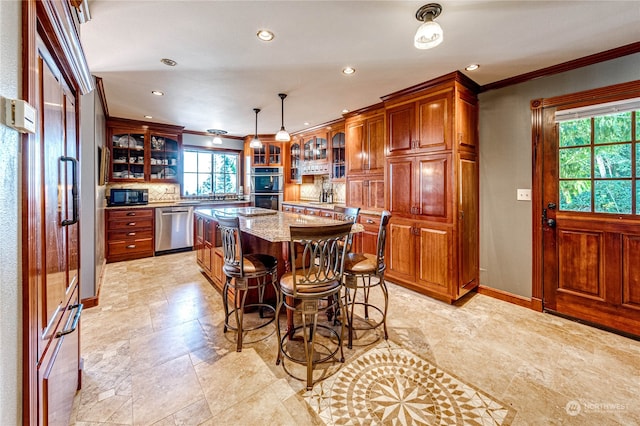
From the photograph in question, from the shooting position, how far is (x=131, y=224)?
478 centimetres

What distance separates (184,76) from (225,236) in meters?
2.02

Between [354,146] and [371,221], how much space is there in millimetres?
1294

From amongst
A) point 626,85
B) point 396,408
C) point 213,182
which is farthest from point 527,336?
point 213,182

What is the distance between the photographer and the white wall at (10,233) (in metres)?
0.70

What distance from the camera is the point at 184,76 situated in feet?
9.90

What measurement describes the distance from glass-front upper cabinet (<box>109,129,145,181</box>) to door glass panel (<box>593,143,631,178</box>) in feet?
21.8

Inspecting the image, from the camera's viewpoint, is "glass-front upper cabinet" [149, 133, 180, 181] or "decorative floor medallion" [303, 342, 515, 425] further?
"glass-front upper cabinet" [149, 133, 180, 181]

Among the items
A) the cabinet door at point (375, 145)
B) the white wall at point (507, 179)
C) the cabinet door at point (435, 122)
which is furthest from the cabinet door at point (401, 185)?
the white wall at point (507, 179)

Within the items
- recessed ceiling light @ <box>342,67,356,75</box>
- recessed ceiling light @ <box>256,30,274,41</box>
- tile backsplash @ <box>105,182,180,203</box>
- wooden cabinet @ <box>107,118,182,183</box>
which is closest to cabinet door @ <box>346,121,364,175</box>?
recessed ceiling light @ <box>342,67,356,75</box>

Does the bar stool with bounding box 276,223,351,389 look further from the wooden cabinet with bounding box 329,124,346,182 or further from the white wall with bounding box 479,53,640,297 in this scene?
the wooden cabinet with bounding box 329,124,346,182

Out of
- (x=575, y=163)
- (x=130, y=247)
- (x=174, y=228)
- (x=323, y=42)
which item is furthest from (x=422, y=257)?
(x=130, y=247)

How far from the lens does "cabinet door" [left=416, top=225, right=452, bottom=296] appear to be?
3027mm

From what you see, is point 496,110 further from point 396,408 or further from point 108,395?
point 108,395

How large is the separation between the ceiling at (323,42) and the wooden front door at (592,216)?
72 centimetres
